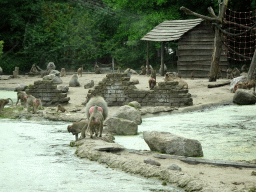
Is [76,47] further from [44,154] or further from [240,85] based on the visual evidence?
[44,154]

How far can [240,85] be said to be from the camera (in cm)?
1928

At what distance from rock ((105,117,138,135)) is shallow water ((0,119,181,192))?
1.12 meters

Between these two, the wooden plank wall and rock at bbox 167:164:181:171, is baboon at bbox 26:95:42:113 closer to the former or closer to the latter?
rock at bbox 167:164:181:171

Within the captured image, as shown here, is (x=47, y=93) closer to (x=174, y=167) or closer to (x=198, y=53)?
(x=198, y=53)

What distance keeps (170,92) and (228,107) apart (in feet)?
7.78

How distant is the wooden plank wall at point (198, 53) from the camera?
26.4 meters

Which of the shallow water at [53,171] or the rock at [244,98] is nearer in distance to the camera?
the shallow water at [53,171]

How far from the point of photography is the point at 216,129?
1176cm

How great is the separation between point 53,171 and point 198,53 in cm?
2059

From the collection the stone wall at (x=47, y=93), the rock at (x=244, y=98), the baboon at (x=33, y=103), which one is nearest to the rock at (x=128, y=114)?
the baboon at (x=33, y=103)

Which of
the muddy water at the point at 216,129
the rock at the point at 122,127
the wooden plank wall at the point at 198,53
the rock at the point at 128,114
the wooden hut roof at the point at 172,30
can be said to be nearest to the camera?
the muddy water at the point at 216,129

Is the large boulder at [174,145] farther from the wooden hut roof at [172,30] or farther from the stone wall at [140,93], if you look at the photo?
the wooden hut roof at [172,30]

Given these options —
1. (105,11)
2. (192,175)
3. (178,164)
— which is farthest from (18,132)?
(105,11)

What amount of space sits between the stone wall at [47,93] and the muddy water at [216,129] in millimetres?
5263
